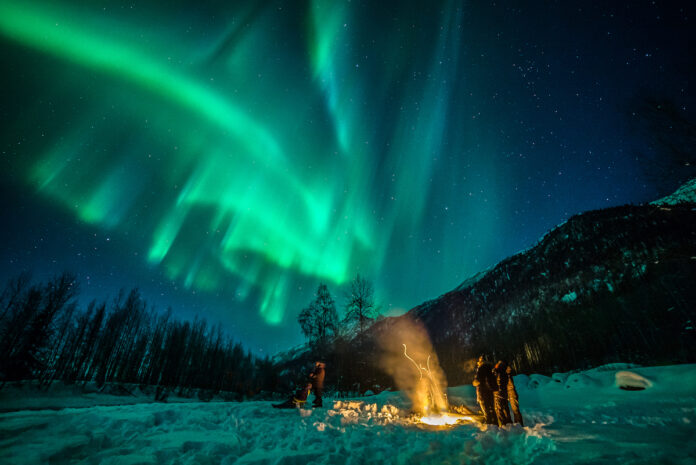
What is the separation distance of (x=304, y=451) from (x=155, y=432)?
3.37 meters

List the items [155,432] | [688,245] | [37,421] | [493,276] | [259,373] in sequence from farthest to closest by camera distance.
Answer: [493,276]
[259,373]
[688,245]
[155,432]
[37,421]

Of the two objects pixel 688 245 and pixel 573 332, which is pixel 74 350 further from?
pixel 688 245

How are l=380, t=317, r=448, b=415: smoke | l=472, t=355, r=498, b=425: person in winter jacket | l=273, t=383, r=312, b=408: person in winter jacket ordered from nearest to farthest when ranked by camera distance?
l=472, t=355, r=498, b=425: person in winter jacket
l=273, t=383, r=312, b=408: person in winter jacket
l=380, t=317, r=448, b=415: smoke

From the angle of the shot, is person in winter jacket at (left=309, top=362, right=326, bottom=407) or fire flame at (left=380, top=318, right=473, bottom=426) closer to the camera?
person in winter jacket at (left=309, top=362, right=326, bottom=407)

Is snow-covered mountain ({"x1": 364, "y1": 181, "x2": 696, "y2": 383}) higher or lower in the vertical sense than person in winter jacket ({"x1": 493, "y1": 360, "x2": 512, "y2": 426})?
higher

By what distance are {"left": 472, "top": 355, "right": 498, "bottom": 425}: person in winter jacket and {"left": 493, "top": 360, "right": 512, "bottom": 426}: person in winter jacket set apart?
0.26 m

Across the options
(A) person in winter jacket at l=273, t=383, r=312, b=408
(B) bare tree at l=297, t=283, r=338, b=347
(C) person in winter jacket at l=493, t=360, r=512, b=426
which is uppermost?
(B) bare tree at l=297, t=283, r=338, b=347

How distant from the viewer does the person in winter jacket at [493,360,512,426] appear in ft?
27.7

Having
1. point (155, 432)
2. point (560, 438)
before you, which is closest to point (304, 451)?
point (155, 432)

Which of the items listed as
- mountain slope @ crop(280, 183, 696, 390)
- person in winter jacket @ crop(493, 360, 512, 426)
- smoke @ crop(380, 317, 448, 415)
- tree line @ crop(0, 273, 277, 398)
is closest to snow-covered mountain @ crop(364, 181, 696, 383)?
mountain slope @ crop(280, 183, 696, 390)

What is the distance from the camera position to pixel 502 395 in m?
8.55

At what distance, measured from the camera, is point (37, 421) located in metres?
4.81

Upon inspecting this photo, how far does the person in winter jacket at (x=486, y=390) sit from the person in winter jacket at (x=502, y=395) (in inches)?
10.1

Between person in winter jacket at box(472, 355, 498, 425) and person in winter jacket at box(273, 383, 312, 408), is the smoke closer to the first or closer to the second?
person in winter jacket at box(472, 355, 498, 425)
